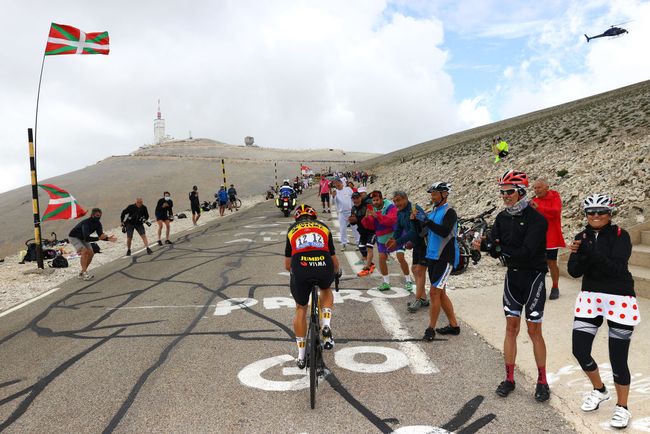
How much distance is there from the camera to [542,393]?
13.3 feet

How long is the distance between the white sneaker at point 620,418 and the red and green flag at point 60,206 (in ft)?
42.4

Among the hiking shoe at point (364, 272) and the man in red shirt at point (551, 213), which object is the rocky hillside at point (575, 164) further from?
the hiking shoe at point (364, 272)

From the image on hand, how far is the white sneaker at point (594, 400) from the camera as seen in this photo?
379 cm

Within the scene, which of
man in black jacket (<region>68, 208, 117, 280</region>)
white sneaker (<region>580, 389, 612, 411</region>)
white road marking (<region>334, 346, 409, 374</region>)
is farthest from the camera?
man in black jacket (<region>68, 208, 117, 280</region>)

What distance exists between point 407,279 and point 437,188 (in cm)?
306

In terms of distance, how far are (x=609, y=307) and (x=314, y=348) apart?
8.09 feet

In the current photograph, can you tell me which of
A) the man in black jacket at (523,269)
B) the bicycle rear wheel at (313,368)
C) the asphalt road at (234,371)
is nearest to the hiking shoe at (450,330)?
the asphalt road at (234,371)

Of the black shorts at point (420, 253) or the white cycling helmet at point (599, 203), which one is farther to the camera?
the black shorts at point (420, 253)

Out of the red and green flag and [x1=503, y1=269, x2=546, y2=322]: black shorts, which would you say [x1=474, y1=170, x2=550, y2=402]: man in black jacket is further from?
the red and green flag

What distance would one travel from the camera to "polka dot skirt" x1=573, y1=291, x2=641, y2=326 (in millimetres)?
3506

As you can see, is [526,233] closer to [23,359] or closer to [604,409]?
[604,409]

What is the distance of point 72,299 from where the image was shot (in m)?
8.80

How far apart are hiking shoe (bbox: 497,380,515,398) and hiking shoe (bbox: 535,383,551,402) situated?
211 millimetres

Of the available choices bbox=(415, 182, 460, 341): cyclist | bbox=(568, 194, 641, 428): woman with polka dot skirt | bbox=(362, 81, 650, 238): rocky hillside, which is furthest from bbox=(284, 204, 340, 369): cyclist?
bbox=(362, 81, 650, 238): rocky hillside
